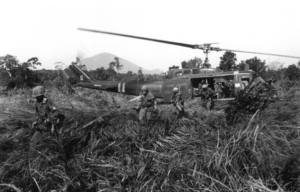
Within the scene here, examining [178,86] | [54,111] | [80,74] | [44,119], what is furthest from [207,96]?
[80,74]

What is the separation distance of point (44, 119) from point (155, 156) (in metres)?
2.07

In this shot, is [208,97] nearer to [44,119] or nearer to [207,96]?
[207,96]

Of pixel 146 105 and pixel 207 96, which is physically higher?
pixel 207 96

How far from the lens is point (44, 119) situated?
4.38 metres

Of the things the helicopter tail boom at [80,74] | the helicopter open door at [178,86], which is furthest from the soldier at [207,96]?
the helicopter tail boom at [80,74]

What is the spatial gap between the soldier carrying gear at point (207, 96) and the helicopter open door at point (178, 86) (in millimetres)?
954

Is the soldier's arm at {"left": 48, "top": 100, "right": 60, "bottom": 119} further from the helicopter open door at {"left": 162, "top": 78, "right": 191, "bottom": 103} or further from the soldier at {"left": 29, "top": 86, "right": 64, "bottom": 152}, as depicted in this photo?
the helicopter open door at {"left": 162, "top": 78, "right": 191, "bottom": 103}

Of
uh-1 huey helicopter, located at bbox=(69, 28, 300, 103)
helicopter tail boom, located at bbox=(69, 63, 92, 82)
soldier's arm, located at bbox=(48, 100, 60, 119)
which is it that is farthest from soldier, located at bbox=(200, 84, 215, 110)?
helicopter tail boom, located at bbox=(69, 63, 92, 82)

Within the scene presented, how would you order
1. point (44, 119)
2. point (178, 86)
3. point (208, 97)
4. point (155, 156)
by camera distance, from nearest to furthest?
1. point (155, 156)
2. point (44, 119)
3. point (208, 97)
4. point (178, 86)

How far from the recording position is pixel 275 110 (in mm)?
4680

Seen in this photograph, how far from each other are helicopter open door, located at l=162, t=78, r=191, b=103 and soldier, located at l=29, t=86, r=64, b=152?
21.4 feet

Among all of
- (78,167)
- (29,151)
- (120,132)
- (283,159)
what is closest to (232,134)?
(283,159)

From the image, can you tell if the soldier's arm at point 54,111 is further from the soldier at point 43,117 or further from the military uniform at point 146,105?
the military uniform at point 146,105

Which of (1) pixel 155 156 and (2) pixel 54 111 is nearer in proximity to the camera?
(1) pixel 155 156
